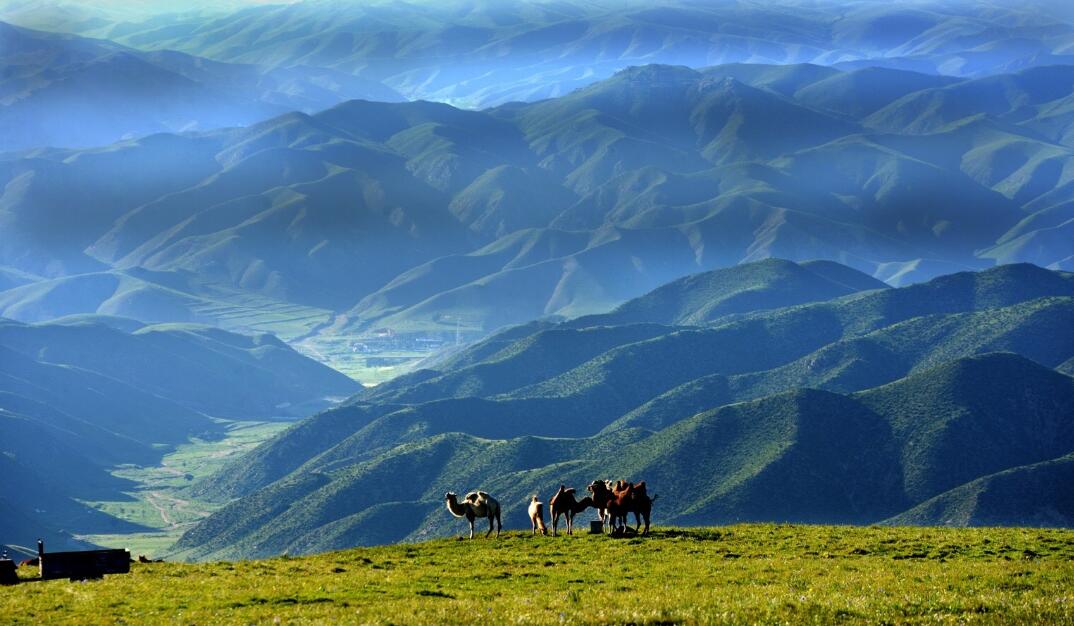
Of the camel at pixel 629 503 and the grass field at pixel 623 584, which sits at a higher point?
the camel at pixel 629 503

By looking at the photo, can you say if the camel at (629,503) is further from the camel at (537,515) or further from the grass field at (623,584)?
the camel at (537,515)

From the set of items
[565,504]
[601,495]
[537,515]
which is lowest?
[537,515]

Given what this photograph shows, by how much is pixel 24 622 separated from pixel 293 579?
35.9ft

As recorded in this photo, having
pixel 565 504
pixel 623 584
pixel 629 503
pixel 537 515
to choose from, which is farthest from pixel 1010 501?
pixel 623 584

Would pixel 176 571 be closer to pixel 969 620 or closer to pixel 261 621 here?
pixel 261 621

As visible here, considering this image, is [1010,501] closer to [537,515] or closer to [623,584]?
[537,515]

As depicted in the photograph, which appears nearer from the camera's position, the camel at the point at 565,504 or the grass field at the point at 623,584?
the grass field at the point at 623,584

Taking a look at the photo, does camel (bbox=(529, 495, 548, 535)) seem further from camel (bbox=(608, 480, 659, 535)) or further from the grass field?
camel (bbox=(608, 480, 659, 535))

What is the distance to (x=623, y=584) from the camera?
149 feet

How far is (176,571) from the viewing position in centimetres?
5075

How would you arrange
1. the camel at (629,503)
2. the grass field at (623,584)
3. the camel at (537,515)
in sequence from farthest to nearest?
the camel at (537,515)
the camel at (629,503)
the grass field at (623,584)

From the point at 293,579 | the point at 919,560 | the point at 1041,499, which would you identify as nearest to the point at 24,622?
the point at 293,579

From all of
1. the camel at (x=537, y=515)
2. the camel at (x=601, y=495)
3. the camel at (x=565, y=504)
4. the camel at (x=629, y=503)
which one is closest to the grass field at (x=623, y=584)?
the camel at (x=629, y=503)

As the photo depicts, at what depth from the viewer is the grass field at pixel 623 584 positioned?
38125mm
